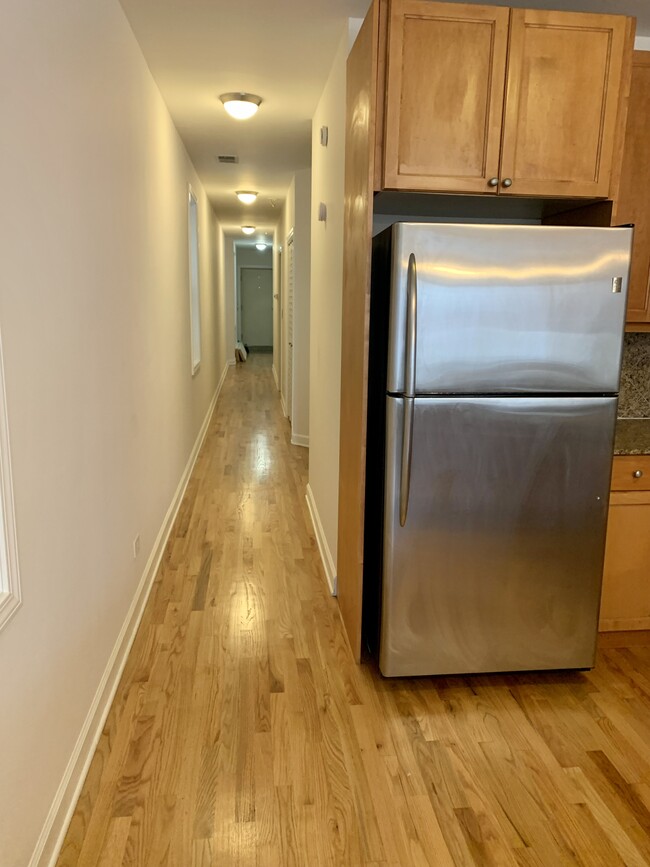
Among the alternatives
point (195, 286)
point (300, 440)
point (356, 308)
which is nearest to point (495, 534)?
point (356, 308)

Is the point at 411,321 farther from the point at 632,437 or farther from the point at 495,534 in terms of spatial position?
the point at 632,437

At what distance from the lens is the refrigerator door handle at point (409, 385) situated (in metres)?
2.05

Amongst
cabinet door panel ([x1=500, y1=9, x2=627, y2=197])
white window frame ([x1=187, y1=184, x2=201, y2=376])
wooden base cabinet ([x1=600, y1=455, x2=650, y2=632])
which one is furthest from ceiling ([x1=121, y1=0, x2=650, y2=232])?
wooden base cabinet ([x1=600, y1=455, x2=650, y2=632])

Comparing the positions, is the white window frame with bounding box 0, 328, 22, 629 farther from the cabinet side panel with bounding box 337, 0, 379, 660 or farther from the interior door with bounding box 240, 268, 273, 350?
the interior door with bounding box 240, 268, 273, 350

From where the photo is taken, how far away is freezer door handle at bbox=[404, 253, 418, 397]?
80.6 inches

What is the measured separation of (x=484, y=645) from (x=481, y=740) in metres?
0.35

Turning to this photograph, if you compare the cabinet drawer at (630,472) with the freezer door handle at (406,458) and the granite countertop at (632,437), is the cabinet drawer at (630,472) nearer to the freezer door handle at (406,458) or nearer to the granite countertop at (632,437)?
the granite countertop at (632,437)

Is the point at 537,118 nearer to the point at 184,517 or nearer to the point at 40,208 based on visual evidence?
the point at 40,208

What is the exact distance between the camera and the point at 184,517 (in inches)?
160

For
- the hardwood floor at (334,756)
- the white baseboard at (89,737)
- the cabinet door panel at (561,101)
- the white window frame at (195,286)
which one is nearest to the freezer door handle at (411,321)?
the cabinet door panel at (561,101)

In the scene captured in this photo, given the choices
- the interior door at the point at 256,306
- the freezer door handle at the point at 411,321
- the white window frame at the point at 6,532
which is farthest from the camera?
the interior door at the point at 256,306

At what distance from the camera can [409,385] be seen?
2.12m

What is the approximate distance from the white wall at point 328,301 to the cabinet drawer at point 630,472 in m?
1.24

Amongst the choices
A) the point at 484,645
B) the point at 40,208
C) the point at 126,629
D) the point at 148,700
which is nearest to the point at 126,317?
the point at 40,208
